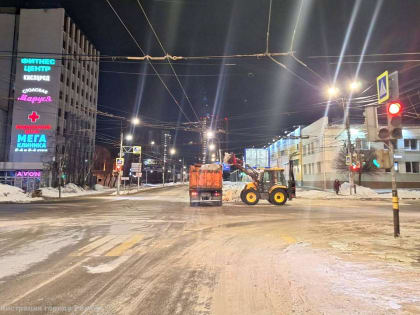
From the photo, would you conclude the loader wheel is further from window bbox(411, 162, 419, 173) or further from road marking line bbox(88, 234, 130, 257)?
window bbox(411, 162, 419, 173)

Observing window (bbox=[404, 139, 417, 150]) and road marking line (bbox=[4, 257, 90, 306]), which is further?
window (bbox=[404, 139, 417, 150])

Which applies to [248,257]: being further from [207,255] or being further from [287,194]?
[287,194]

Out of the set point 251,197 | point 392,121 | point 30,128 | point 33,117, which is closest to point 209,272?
point 392,121

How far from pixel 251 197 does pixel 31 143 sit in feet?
145

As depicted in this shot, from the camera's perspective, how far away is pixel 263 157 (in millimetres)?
93312

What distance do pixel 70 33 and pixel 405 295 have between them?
70292 mm

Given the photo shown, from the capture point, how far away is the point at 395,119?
8.60m

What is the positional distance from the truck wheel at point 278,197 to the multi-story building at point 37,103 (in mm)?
36105

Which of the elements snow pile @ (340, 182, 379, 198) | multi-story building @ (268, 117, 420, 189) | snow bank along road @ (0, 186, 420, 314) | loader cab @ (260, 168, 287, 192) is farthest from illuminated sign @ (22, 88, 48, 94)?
snow bank along road @ (0, 186, 420, 314)

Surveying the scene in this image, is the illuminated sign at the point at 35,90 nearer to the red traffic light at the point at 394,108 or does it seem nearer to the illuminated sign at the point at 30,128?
the illuminated sign at the point at 30,128

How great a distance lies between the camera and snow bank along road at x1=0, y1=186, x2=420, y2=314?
13.5 ft

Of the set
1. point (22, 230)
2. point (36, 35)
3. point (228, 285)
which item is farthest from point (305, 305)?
point (36, 35)

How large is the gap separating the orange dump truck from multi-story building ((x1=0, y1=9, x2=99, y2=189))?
32.6 metres

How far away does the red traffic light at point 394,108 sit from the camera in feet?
28.0
